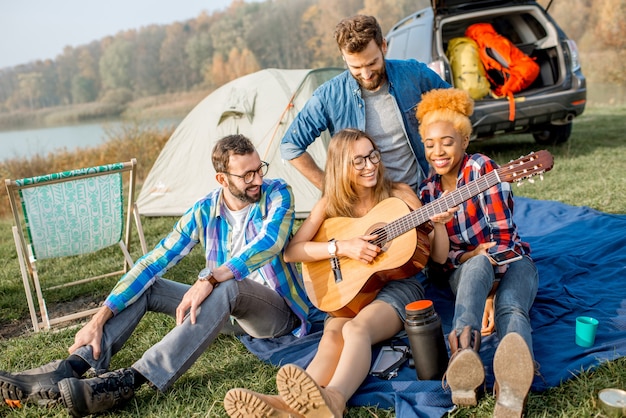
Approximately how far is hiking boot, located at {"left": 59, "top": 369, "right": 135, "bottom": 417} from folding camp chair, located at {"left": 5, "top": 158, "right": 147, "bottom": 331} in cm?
129

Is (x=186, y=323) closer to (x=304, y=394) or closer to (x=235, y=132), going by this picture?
(x=304, y=394)

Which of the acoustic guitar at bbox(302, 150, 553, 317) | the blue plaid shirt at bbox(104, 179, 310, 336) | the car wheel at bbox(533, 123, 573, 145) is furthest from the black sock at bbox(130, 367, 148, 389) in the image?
the car wheel at bbox(533, 123, 573, 145)

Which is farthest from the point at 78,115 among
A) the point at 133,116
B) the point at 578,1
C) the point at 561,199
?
the point at 561,199

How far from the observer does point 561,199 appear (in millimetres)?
5125

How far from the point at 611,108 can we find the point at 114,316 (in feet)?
35.8

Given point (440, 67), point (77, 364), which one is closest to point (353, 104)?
point (77, 364)

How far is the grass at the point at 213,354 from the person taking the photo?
86.5 inches

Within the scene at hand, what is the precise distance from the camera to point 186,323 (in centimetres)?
247

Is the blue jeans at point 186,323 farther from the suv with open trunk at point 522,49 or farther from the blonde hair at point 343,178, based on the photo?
the suv with open trunk at point 522,49

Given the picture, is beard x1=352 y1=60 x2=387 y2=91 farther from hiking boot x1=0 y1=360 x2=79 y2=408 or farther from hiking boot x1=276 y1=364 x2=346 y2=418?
hiking boot x1=0 y1=360 x2=79 y2=408

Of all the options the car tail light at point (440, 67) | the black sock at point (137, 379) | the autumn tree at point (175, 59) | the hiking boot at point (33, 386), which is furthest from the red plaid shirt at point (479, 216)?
the autumn tree at point (175, 59)

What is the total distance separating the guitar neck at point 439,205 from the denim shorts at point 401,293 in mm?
231

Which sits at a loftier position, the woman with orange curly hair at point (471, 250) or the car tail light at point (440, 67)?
the car tail light at point (440, 67)

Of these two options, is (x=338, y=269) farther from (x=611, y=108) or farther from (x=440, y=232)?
(x=611, y=108)
